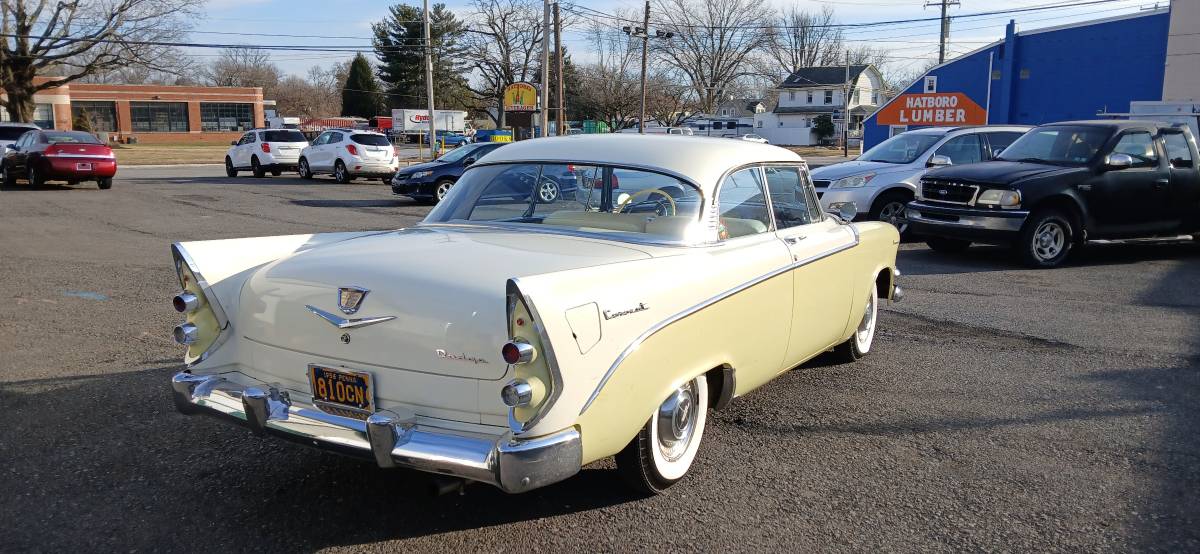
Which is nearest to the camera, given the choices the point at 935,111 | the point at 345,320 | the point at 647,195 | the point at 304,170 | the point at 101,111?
the point at 345,320

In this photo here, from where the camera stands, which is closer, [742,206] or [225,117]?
[742,206]

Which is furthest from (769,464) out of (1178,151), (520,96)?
(520,96)

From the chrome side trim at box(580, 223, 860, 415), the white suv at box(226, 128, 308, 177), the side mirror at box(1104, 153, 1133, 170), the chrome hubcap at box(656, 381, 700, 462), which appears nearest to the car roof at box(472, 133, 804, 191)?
the chrome side trim at box(580, 223, 860, 415)

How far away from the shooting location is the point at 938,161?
1278cm

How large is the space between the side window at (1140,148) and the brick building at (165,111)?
7055 centimetres

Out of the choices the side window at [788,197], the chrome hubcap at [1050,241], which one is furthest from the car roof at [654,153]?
the chrome hubcap at [1050,241]

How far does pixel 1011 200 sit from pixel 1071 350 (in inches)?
168

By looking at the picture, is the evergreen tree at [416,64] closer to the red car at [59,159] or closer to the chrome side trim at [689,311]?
the red car at [59,159]

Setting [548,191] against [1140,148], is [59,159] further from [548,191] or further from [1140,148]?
[1140,148]

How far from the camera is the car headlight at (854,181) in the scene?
13109 millimetres

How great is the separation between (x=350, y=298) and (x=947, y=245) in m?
10.3

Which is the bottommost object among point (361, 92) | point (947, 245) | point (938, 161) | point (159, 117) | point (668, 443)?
point (947, 245)

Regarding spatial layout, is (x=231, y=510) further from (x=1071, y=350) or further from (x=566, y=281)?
(x=1071, y=350)

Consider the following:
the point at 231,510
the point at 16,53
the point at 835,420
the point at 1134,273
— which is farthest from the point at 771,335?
the point at 16,53
